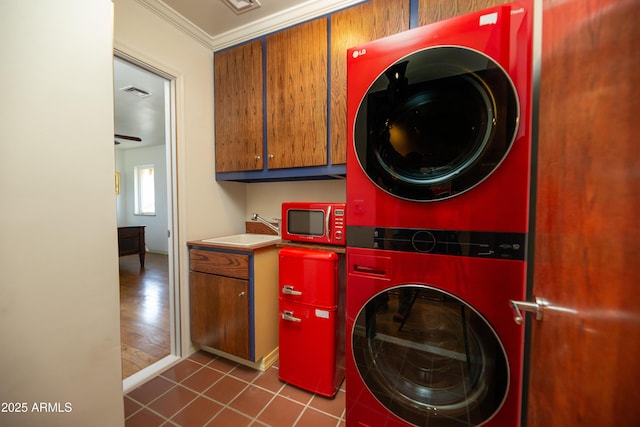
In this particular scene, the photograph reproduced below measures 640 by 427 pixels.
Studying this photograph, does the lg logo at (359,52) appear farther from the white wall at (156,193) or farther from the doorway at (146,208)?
the white wall at (156,193)

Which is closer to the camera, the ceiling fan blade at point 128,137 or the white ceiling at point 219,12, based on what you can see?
the white ceiling at point 219,12

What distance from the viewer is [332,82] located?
1388 millimetres

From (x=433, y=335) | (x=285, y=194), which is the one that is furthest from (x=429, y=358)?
(x=285, y=194)

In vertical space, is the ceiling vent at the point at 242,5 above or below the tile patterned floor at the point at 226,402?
above

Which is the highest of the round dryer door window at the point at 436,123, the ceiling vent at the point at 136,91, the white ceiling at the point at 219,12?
the ceiling vent at the point at 136,91

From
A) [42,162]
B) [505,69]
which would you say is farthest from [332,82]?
[42,162]

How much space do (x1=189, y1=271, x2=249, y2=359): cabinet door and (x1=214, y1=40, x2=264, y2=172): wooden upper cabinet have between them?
34.0 inches

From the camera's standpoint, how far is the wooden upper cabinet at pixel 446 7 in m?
1.05

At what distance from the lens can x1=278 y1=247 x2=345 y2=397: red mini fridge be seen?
48.7 inches

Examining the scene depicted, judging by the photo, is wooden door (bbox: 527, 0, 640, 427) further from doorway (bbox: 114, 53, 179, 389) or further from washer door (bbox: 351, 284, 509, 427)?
doorway (bbox: 114, 53, 179, 389)

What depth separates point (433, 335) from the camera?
0.85 metres

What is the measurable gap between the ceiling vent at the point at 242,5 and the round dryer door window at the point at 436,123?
1.22m

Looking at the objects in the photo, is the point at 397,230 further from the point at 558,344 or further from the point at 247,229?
the point at 247,229

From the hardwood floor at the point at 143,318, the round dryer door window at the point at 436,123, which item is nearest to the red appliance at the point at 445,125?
the round dryer door window at the point at 436,123
